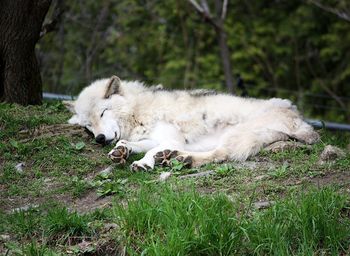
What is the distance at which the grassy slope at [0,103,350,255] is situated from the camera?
3809mm

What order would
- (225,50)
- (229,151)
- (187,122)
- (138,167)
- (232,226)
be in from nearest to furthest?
(232,226)
(138,167)
(229,151)
(187,122)
(225,50)

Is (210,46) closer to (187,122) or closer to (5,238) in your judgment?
(187,122)

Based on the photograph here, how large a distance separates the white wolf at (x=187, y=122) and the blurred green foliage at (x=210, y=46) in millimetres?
8421

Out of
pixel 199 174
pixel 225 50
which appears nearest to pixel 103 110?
pixel 199 174

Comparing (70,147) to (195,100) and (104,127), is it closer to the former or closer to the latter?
(104,127)

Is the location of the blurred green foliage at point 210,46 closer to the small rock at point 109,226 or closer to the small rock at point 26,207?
the small rock at point 26,207

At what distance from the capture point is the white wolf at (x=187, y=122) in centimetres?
570

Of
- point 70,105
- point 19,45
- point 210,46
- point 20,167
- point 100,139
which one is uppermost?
point 19,45

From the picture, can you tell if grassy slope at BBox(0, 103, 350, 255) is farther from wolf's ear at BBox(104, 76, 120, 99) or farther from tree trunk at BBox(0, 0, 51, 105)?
tree trunk at BBox(0, 0, 51, 105)

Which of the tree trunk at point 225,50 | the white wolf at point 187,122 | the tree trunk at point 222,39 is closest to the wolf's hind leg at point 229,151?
the white wolf at point 187,122

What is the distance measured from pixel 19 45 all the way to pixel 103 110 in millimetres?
1519

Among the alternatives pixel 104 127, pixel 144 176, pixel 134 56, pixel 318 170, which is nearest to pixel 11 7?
pixel 104 127

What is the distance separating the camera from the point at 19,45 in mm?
7129

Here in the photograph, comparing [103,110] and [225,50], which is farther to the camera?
[225,50]
